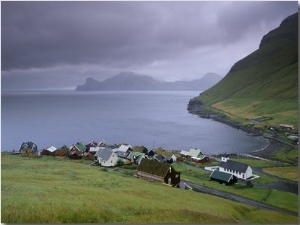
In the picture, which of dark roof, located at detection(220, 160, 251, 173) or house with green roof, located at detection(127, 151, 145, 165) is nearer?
dark roof, located at detection(220, 160, 251, 173)

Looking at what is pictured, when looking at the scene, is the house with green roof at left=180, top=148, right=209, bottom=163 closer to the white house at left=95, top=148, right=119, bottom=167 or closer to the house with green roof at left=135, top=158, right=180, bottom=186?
the white house at left=95, top=148, right=119, bottom=167

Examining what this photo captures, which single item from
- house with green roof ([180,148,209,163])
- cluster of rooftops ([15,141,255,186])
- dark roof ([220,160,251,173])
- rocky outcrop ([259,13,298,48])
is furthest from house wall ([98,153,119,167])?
rocky outcrop ([259,13,298,48])

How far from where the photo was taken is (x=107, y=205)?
44.8 ft

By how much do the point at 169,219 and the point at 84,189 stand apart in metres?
5.40

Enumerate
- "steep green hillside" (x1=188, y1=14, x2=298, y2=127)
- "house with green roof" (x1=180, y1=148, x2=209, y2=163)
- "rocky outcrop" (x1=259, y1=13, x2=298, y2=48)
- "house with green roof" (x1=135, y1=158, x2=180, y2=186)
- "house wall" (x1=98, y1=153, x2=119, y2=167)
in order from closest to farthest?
"house with green roof" (x1=135, y1=158, x2=180, y2=186)
"house wall" (x1=98, y1=153, x2=119, y2=167)
"house with green roof" (x1=180, y1=148, x2=209, y2=163)
"steep green hillside" (x1=188, y1=14, x2=298, y2=127)
"rocky outcrop" (x1=259, y1=13, x2=298, y2=48)

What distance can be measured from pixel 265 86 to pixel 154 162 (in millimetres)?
94678

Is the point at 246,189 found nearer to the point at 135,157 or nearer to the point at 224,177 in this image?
the point at 224,177

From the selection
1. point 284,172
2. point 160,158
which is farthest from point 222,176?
point 160,158

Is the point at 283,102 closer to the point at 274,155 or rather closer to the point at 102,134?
the point at 274,155

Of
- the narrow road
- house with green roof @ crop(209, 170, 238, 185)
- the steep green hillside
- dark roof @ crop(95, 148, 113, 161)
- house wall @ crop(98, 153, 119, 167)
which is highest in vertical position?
the steep green hillside

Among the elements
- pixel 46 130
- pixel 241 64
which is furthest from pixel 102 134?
pixel 241 64

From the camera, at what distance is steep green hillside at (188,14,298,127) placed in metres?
78.1

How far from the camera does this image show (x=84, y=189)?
1600cm

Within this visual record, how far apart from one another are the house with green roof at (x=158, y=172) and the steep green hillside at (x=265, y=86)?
1818 inches
